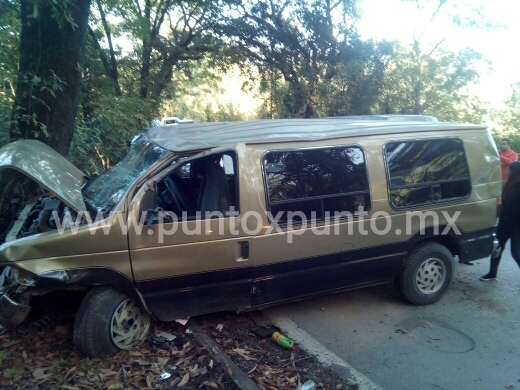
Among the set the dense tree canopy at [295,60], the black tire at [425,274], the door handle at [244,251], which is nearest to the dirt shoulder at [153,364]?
the door handle at [244,251]

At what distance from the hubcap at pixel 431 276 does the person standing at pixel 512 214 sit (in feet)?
3.28

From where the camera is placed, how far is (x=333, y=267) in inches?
181

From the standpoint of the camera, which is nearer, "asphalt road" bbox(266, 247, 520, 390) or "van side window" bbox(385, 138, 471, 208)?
"asphalt road" bbox(266, 247, 520, 390)

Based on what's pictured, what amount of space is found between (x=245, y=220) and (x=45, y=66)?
3478 mm

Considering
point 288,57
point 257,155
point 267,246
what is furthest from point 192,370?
point 288,57

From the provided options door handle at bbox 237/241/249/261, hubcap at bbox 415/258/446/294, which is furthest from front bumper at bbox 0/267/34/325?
hubcap at bbox 415/258/446/294

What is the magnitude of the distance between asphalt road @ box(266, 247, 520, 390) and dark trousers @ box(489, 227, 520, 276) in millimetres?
249

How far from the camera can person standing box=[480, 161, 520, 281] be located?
5.34 metres

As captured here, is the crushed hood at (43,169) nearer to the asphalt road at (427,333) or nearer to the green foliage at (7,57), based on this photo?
the green foliage at (7,57)

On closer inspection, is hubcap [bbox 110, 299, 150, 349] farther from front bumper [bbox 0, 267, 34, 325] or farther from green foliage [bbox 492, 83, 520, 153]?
green foliage [bbox 492, 83, 520, 153]

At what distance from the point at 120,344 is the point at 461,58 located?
57.5ft

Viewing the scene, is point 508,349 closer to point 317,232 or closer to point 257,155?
point 317,232

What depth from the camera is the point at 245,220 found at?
4.10 meters

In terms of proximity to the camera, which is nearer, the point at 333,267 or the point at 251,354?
the point at 251,354
